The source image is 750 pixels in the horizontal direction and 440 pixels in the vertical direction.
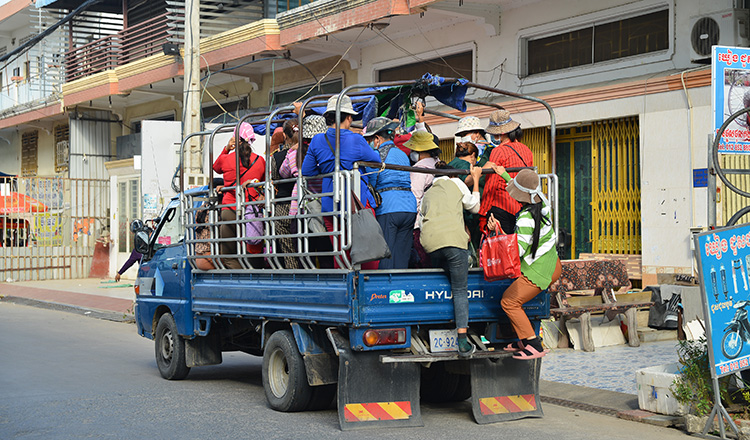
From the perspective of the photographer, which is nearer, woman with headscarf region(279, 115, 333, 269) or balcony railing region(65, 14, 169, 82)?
woman with headscarf region(279, 115, 333, 269)

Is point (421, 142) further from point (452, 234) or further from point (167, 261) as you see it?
point (167, 261)

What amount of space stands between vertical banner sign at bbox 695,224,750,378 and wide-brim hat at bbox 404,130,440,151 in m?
2.46

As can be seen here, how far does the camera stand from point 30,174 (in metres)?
34.3

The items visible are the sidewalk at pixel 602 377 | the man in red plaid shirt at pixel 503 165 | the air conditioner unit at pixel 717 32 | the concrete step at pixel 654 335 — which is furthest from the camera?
the air conditioner unit at pixel 717 32

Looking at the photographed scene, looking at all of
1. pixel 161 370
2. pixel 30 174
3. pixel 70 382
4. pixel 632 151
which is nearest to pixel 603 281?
pixel 632 151

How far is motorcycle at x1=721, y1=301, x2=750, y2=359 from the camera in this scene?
6.70 metres

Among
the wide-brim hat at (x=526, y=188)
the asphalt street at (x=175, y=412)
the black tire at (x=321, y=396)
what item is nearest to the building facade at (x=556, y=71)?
the wide-brim hat at (x=526, y=188)

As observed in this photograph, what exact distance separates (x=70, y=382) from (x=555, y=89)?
877 centimetres

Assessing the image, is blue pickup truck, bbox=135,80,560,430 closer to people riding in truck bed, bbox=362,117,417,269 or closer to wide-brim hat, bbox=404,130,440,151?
people riding in truck bed, bbox=362,117,417,269

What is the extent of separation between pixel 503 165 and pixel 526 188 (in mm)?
831

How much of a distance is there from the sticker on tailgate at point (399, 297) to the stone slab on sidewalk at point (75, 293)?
36.7ft

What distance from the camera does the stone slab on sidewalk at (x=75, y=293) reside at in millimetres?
18766

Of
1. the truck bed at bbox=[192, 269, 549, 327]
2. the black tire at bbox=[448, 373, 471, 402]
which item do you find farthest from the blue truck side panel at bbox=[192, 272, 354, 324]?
the black tire at bbox=[448, 373, 471, 402]

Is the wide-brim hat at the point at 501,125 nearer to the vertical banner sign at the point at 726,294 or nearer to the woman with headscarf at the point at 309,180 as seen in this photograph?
the woman with headscarf at the point at 309,180
